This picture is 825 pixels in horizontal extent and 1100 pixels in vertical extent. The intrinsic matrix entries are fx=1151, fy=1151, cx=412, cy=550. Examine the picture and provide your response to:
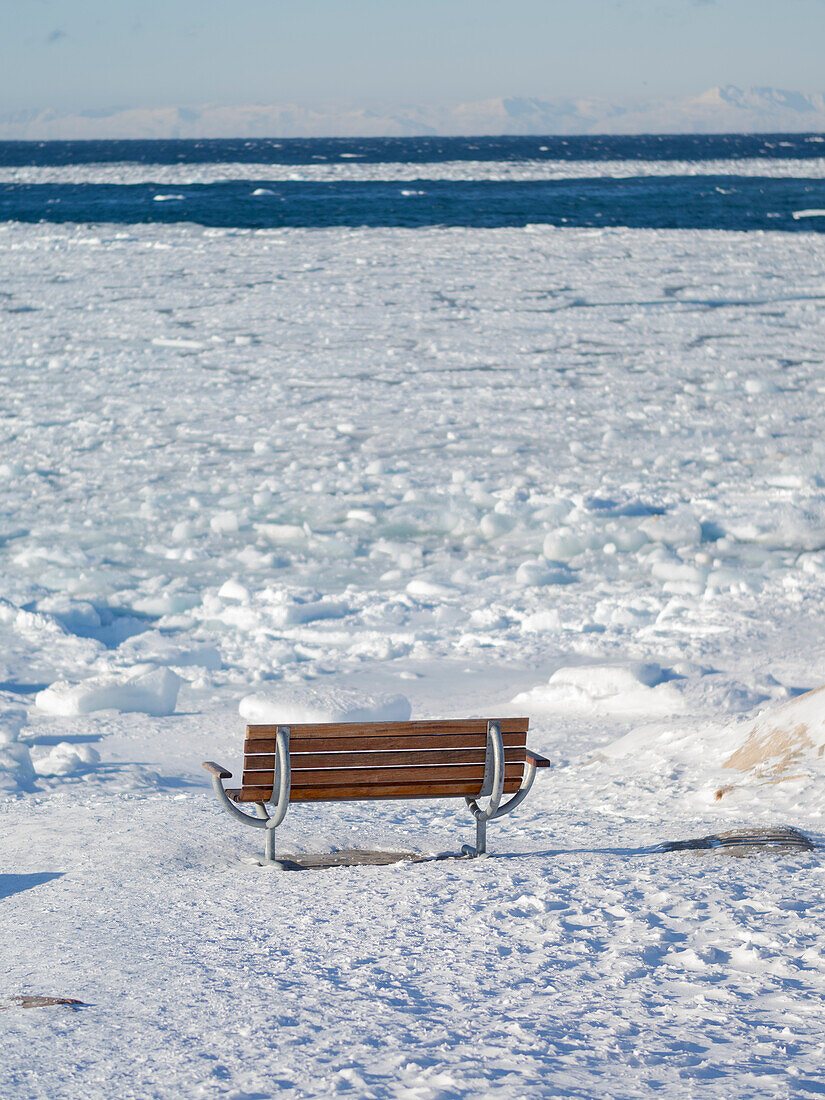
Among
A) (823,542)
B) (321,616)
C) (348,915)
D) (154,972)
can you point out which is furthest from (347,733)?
(823,542)

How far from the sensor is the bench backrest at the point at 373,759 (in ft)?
12.0

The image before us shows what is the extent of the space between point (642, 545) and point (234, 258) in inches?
760

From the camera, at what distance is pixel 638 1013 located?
261cm

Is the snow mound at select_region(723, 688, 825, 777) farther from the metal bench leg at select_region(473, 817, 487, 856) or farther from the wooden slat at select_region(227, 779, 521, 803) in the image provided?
the wooden slat at select_region(227, 779, 521, 803)

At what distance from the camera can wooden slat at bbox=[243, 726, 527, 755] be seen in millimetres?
3645

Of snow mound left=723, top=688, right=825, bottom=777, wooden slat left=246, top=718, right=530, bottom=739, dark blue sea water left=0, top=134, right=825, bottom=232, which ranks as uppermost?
dark blue sea water left=0, top=134, right=825, bottom=232

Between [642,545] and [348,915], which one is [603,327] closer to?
[642,545]

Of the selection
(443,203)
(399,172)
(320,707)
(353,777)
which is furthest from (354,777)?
(399,172)

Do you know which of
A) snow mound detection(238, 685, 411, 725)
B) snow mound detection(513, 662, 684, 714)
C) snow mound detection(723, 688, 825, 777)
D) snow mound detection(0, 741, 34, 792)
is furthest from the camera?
snow mound detection(513, 662, 684, 714)

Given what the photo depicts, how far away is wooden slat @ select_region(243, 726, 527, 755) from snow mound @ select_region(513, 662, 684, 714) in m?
1.85

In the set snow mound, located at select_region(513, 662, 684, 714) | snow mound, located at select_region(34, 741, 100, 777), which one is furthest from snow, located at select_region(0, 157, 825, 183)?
snow mound, located at select_region(34, 741, 100, 777)

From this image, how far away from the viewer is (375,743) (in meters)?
3.69

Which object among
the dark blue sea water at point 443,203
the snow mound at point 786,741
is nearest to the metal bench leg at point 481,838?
the snow mound at point 786,741

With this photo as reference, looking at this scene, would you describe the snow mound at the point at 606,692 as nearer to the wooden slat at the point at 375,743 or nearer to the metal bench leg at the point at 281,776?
the wooden slat at the point at 375,743
